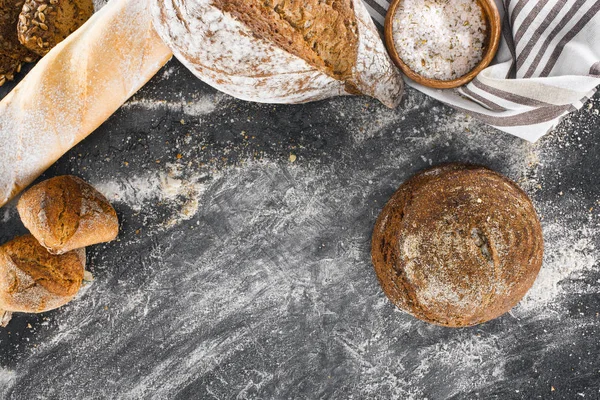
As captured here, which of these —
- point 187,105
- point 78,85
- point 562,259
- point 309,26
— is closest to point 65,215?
point 78,85

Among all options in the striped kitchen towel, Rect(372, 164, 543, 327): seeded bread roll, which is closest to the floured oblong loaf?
the striped kitchen towel

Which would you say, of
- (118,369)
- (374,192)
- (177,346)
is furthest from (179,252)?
(374,192)

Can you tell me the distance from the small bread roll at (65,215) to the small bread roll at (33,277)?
0.11m

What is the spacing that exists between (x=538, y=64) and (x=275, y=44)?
1.02 m

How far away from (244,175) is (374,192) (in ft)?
1.92

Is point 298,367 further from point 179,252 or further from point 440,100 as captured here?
point 440,100

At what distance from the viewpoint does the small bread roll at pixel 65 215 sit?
6.48 ft

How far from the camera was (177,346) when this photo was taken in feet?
7.63

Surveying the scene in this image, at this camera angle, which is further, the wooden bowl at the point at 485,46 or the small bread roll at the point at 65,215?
the small bread roll at the point at 65,215

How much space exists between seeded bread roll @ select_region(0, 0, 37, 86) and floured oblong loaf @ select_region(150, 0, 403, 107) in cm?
82

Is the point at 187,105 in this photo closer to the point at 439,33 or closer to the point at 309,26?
the point at 309,26

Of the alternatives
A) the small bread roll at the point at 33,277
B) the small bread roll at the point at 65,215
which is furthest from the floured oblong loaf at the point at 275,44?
the small bread roll at the point at 33,277

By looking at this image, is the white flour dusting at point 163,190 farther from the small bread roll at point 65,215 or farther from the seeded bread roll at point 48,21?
the seeded bread roll at point 48,21

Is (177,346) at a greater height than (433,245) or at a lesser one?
lesser
